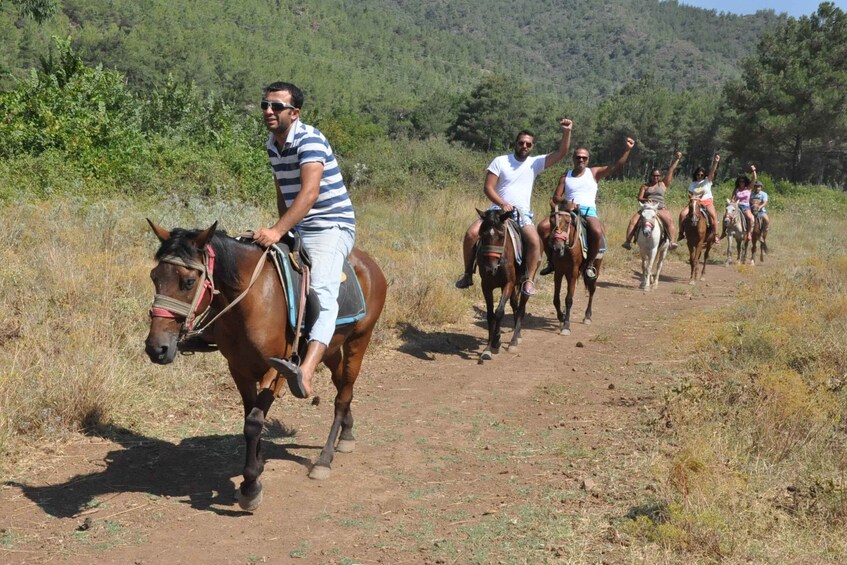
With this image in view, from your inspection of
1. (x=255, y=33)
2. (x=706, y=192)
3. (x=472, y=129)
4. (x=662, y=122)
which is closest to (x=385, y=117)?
(x=472, y=129)

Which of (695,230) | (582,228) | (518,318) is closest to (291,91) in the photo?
(518,318)

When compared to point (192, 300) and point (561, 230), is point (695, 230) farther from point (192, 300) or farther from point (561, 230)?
point (192, 300)

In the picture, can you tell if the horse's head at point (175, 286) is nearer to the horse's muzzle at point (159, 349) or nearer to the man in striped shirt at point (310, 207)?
the horse's muzzle at point (159, 349)

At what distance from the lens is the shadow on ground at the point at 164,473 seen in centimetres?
489

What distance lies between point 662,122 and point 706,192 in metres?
84.3

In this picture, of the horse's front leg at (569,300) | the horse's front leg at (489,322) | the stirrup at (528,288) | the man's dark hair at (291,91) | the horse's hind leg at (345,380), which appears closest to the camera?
the man's dark hair at (291,91)

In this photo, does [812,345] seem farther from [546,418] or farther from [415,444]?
[415,444]

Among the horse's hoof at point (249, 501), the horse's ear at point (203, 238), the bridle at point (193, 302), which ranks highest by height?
the horse's ear at point (203, 238)

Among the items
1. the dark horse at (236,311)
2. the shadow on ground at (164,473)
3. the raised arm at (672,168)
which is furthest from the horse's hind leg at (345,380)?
the raised arm at (672,168)

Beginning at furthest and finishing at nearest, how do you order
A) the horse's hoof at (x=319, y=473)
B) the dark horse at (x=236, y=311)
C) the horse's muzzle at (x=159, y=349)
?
the horse's hoof at (x=319, y=473), the dark horse at (x=236, y=311), the horse's muzzle at (x=159, y=349)

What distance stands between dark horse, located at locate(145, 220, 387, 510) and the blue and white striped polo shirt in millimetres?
578

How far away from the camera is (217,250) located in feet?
14.8

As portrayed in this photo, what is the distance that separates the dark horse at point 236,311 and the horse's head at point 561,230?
6.23m

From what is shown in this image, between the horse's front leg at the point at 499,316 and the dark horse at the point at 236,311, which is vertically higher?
the dark horse at the point at 236,311
